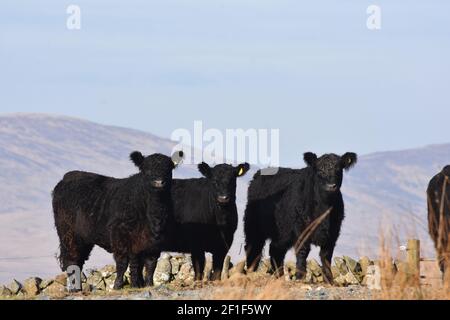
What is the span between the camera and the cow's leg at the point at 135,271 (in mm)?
24219

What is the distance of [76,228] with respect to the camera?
87.7ft

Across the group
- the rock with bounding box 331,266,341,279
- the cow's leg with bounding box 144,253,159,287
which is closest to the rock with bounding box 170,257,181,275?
the rock with bounding box 331,266,341,279

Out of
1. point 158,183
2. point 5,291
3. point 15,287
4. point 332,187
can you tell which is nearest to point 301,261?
point 332,187

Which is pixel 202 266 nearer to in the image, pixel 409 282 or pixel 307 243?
pixel 307 243

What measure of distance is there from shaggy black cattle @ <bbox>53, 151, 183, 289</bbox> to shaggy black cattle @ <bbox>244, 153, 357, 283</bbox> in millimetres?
1932

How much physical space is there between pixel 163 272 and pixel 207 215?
11.3ft

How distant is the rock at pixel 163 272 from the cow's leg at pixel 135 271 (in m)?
4.45

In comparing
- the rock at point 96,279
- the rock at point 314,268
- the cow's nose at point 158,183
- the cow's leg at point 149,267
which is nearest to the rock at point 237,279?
the cow's leg at point 149,267

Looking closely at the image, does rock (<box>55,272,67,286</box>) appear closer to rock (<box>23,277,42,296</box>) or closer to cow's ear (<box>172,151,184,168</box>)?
rock (<box>23,277,42,296</box>)

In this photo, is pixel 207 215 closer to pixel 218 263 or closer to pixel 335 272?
pixel 218 263
